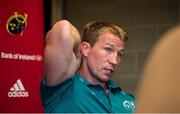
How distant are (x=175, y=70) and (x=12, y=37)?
167 cm

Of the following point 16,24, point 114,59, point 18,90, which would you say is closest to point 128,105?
point 114,59

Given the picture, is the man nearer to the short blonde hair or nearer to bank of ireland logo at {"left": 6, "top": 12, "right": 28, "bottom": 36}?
the short blonde hair

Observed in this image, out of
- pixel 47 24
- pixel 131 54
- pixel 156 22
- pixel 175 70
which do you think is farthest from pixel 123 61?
pixel 175 70

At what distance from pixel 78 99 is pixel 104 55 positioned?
38cm

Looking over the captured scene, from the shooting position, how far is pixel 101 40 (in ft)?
6.37

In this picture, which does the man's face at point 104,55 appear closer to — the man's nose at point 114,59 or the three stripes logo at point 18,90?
the man's nose at point 114,59

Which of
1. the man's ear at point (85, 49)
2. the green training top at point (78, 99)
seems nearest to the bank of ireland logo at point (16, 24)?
the man's ear at point (85, 49)

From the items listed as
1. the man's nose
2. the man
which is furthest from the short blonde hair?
the man's nose

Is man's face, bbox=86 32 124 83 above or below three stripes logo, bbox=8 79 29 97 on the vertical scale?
above

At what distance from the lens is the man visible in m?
1.58

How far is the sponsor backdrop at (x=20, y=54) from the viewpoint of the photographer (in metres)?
2.01

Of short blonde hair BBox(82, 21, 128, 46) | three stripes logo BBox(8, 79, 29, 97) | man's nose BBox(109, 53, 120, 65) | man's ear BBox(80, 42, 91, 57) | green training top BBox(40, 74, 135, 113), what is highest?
short blonde hair BBox(82, 21, 128, 46)

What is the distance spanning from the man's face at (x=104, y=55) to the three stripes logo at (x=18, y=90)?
45 cm

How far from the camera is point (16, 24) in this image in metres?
2.13
